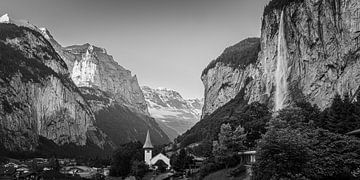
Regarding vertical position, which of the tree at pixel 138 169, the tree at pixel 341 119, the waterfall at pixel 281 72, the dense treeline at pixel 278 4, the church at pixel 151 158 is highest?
the dense treeline at pixel 278 4

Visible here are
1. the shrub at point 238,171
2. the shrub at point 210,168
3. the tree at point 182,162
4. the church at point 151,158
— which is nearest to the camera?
the shrub at point 238,171

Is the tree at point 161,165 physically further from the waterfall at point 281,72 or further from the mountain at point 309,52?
the waterfall at point 281,72

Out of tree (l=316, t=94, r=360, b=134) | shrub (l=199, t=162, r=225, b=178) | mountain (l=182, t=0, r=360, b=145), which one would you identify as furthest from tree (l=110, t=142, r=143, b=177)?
tree (l=316, t=94, r=360, b=134)

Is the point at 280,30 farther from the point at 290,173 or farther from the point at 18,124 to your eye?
the point at 18,124

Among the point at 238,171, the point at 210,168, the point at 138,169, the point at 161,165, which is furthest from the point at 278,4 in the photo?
the point at 238,171

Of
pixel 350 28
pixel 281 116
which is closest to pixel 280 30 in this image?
pixel 350 28

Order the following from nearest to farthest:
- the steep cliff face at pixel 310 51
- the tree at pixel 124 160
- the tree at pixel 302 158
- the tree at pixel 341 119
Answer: the tree at pixel 302 158, the tree at pixel 341 119, the steep cliff face at pixel 310 51, the tree at pixel 124 160

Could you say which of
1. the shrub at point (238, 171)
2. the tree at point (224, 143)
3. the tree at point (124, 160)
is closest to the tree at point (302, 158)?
the shrub at point (238, 171)

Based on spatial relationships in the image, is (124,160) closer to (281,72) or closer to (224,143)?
(281,72)

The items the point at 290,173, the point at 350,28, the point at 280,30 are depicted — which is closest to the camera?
the point at 290,173
